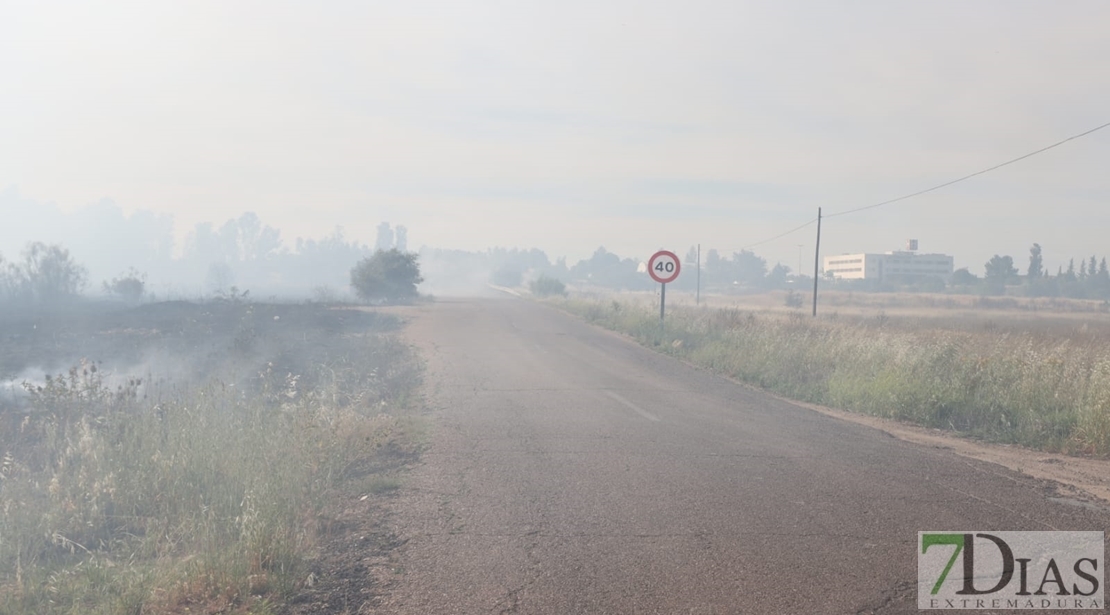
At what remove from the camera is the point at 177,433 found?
Result: 29.1 ft

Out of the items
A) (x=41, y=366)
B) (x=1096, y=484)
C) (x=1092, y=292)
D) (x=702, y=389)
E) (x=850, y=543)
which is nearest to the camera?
(x=850, y=543)

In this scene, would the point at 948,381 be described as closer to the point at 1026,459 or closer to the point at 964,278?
the point at 1026,459

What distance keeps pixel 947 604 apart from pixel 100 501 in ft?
25.0

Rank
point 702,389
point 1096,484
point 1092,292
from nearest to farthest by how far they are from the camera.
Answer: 1. point 1096,484
2. point 702,389
3. point 1092,292

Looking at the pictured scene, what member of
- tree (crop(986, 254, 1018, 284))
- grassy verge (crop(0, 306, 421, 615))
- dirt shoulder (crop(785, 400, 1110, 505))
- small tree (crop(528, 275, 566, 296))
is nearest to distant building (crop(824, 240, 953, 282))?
tree (crop(986, 254, 1018, 284))

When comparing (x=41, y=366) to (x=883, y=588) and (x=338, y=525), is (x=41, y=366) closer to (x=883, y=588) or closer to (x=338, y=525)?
(x=338, y=525)

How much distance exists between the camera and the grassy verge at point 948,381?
35.3 ft

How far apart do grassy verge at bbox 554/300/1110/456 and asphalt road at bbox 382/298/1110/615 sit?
5.81 ft

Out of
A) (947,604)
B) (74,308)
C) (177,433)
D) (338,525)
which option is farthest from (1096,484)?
(74,308)

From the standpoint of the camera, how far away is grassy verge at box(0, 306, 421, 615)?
17.9 ft

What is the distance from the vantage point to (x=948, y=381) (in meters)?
13.4

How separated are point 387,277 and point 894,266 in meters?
87.7

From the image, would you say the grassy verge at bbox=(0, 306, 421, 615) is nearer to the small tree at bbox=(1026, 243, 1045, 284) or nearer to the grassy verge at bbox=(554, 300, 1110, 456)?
the grassy verge at bbox=(554, 300, 1110, 456)
